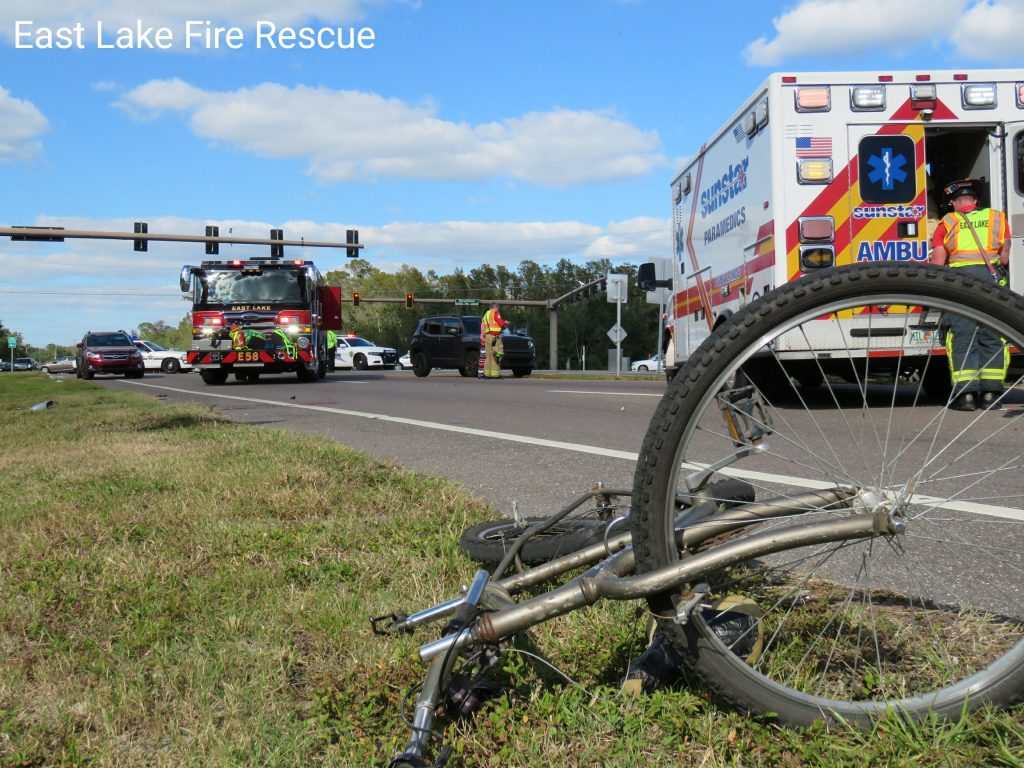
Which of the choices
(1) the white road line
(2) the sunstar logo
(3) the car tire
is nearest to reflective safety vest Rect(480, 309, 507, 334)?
(3) the car tire

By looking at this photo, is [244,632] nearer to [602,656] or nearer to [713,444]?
[602,656]

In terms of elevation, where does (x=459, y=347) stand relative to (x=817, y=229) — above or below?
below

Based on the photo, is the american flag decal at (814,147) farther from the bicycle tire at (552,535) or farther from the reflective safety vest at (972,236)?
the bicycle tire at (552,535)

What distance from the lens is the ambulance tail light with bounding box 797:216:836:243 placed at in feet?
29.8

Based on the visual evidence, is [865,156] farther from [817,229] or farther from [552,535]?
[552,535]

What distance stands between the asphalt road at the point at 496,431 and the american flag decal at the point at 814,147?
3.01 meters

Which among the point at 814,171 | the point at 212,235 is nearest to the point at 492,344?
the point at 814,171

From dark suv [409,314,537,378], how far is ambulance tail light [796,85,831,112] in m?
17.4

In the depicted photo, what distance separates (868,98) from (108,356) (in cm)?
3394

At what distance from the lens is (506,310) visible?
107 metres

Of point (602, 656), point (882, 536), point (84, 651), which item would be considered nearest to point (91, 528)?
point (84, 651)

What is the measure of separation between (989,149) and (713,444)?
860cm

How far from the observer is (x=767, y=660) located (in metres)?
2.31

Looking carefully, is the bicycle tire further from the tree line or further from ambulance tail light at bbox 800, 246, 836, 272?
the tree line
